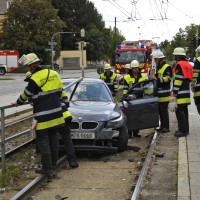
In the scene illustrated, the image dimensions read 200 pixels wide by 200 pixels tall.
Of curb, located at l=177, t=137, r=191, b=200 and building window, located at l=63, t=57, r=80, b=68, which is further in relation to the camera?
building window, located at l=63, t=57, r=80, b=68

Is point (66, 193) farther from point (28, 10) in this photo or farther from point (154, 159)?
point (28, 10)

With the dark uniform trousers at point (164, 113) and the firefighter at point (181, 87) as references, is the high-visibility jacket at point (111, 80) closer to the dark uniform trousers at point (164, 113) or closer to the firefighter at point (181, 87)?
the dark uniform trousers at point (164, 113)

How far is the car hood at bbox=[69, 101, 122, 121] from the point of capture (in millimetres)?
7875

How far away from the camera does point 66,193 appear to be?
5898 mm

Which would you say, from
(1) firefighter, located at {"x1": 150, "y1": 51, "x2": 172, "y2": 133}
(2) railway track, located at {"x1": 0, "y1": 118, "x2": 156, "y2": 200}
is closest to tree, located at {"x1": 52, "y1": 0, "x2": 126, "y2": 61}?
(1) firefighter, located at {"x1": 150, "y1": 51, "x2": 172, "y2": 133}

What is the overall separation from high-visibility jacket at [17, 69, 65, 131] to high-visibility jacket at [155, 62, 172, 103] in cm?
420

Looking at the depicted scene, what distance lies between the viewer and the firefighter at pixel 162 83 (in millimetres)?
10234

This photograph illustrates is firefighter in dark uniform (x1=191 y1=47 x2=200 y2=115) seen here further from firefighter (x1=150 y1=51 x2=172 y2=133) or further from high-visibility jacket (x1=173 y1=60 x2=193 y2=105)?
firefighter (x1=150 y1=51 x2=172 y2=133)

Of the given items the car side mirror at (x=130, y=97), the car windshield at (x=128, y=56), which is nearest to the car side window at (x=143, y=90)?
the car side mirror at (x=130, y=97)

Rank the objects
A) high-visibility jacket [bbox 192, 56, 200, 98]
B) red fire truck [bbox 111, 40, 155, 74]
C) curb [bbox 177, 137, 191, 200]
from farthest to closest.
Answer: red fire truck [bbox 111, 40, 155, 74]
high-visibility jacket [bbox 192, 56, 200, 98]
curb [bbox 177, 137, 191, 200]

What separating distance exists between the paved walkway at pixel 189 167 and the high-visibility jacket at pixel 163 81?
41.1 inches

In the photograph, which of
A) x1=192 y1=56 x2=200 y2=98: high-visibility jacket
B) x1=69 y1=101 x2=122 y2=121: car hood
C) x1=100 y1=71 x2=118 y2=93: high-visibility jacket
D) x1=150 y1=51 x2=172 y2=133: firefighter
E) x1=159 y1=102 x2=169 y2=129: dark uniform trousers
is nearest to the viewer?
x1=69 y1=101 x2=122 y2=121: car hood

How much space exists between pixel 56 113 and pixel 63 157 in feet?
4.97

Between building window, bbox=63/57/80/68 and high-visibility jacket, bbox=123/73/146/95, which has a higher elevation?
high-visibility jacket, bbox=123/73/146/95
